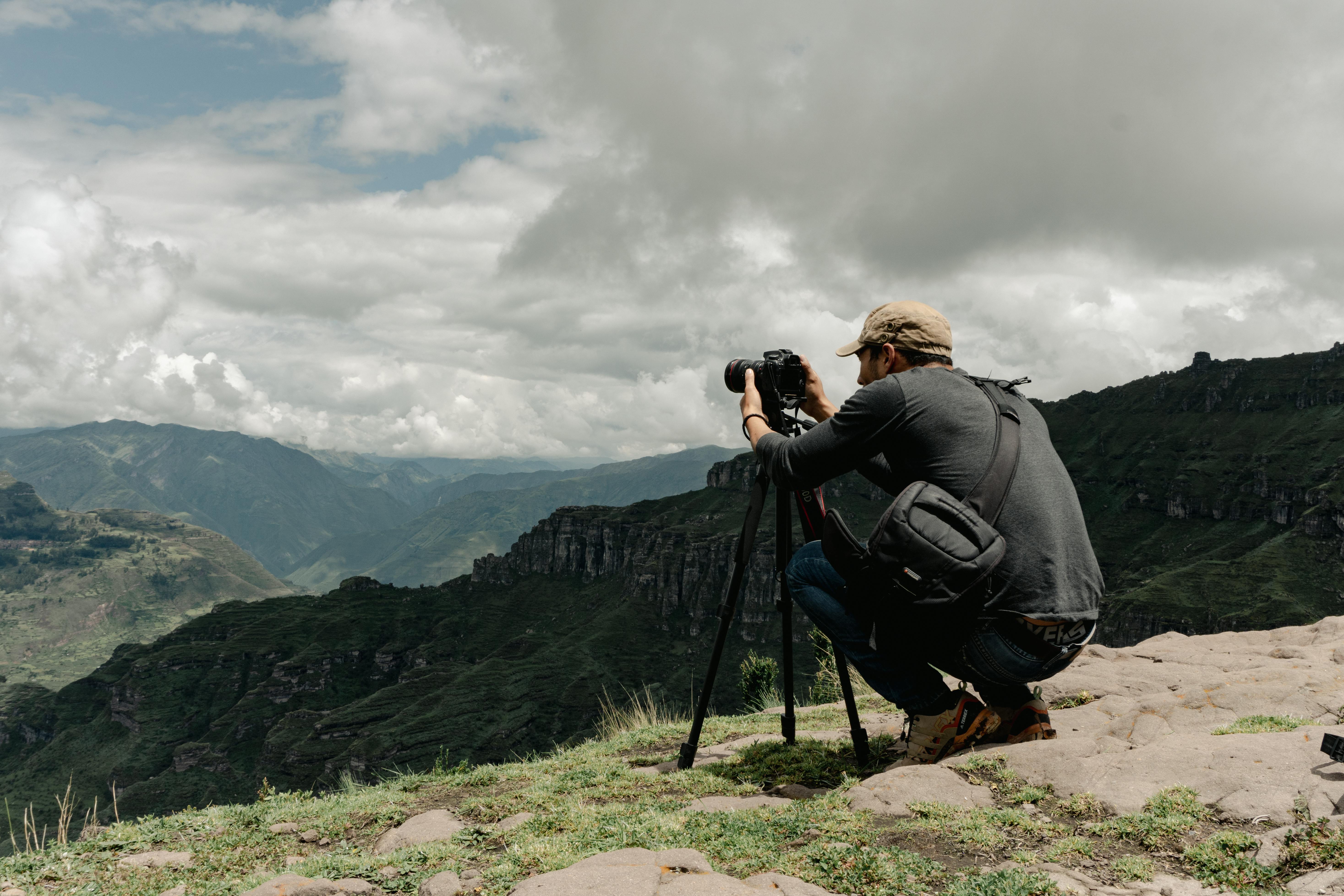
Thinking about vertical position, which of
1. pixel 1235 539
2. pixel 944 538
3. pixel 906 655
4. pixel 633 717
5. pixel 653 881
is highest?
pixel 944 538

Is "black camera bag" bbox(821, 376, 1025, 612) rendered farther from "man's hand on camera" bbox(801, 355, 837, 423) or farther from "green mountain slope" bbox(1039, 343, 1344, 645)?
"green mountain slope" bbox(1039, 343, 1344, 645)

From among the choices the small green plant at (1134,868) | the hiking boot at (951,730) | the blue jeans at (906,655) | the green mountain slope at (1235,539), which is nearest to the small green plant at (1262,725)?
the blue jeans at (906,655)

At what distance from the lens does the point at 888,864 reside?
11.7 feet

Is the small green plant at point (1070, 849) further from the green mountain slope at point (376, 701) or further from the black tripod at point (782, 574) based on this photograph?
the green mountain slope at point (376, 701)

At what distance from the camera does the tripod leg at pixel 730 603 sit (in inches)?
233

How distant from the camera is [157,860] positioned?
4.93 m

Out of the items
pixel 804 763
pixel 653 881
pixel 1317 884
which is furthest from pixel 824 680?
pixel 1317 884

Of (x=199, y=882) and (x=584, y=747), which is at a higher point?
(x=199, y=882)

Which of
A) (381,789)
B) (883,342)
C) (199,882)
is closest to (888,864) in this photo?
(883,342)

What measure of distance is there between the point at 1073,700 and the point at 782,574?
11.7 feet

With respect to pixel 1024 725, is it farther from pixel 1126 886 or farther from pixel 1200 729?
pixel 1126 886

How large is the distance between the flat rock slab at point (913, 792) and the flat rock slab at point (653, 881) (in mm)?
1170

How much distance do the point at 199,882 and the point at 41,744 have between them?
268m

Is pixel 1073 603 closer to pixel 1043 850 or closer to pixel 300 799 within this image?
pixel 1043 850
